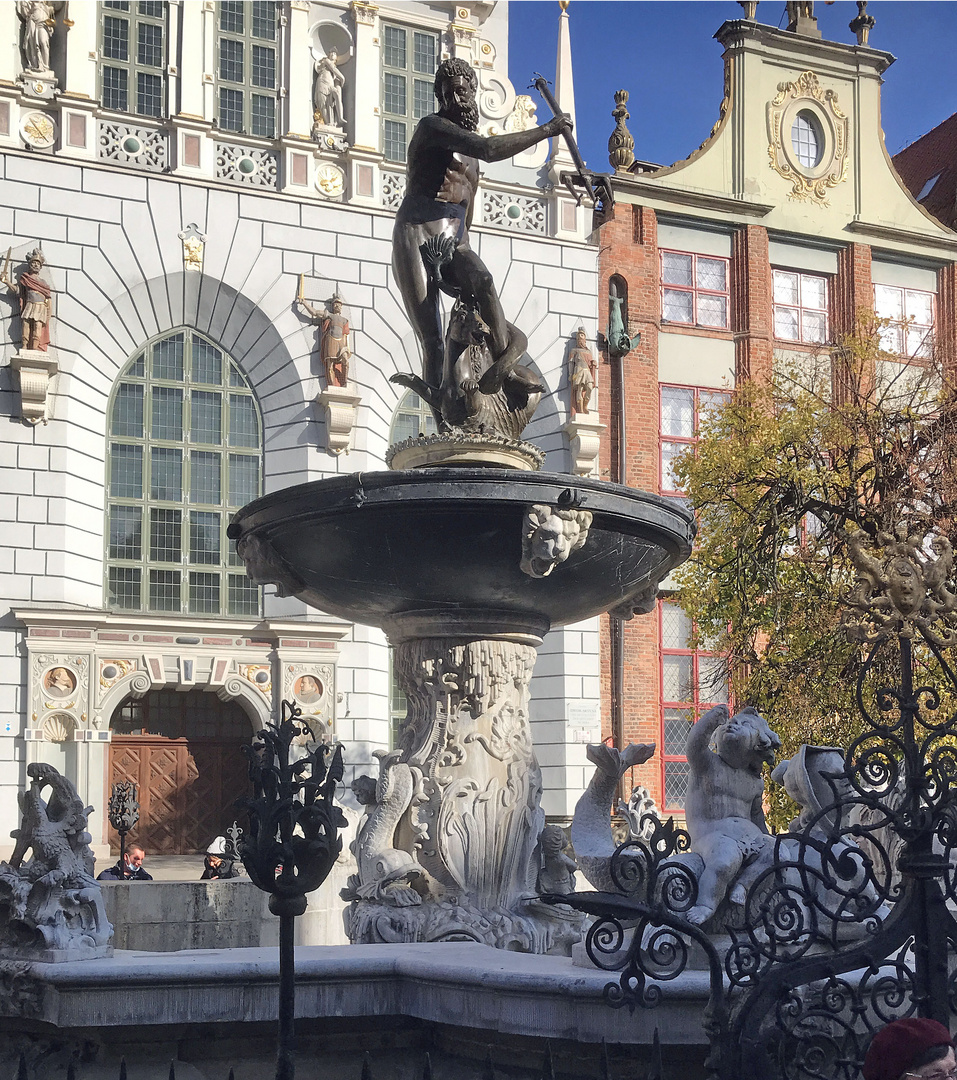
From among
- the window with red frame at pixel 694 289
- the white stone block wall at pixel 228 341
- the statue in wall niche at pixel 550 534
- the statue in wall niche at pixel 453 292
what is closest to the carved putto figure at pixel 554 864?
the statue in wall niche at pixel 550 534

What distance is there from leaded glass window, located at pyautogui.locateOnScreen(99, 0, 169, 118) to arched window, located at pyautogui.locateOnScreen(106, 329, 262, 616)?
3808 millimetres

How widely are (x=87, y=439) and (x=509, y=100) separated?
997 cm

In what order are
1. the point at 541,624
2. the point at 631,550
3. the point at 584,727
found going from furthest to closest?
the point at 584,727, the point at 541,624, the point at 631,550

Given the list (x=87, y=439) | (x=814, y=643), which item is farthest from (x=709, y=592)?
(x=87, y=439)

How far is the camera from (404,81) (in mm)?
27047

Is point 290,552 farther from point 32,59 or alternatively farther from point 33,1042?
point 32,59

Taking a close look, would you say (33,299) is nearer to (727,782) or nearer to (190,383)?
(190,383)

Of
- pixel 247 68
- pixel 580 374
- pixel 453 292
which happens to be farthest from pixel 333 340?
pixel 453 292

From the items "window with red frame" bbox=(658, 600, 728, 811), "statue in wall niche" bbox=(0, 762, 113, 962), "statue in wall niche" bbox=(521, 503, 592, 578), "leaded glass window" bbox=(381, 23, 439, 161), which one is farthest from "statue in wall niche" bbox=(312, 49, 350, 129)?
"statue in wall niche" bbox=(0, 762, 113, 962)

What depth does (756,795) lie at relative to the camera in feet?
23.3

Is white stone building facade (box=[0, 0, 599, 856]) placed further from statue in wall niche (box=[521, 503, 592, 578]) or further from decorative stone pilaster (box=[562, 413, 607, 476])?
statue in wall niche (box=[521, 503, 592, 578])

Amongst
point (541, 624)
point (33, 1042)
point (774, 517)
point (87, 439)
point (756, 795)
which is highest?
point (87, 439)

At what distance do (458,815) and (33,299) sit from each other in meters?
16.8

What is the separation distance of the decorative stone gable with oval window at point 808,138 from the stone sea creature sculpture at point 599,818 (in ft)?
79.1
